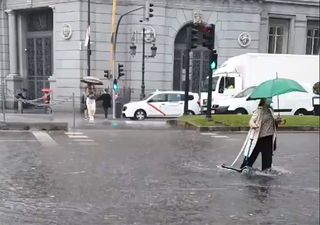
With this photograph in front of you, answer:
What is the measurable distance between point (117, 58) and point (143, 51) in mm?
2324

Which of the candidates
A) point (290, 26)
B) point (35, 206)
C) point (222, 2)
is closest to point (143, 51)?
point (222, 2)

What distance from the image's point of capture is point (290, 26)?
3628cm

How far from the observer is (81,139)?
14.1 meters

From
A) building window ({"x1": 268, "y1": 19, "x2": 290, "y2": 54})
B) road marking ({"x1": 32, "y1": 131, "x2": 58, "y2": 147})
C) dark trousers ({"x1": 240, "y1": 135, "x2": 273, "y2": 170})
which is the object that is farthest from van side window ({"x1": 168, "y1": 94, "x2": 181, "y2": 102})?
dark trousers ({"x1": 240, "y1": 135, "x2": 273, "y2": 170})

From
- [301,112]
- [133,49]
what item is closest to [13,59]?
[133,49]

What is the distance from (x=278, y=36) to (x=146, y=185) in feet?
102

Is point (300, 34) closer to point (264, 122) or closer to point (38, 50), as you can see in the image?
point (38, 50)

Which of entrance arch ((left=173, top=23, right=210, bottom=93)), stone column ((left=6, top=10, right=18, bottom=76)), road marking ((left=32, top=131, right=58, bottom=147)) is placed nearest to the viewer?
road marking ((left=32, top=131, right=58, bottom=147))

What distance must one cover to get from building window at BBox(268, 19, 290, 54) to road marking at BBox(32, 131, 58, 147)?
83.1 feet

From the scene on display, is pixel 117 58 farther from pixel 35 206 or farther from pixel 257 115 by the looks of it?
pixel 35 206

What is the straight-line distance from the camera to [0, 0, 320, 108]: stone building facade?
31797 mm

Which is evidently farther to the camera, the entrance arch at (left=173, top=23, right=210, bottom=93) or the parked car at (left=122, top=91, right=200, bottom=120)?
the entrance arch at (left=173, top=23, right=210, bottom=93)

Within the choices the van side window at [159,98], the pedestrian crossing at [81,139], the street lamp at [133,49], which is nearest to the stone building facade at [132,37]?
the street lamp at [133,49]

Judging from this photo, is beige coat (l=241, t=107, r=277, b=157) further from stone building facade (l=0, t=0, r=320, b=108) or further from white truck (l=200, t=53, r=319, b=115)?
stone building facade (l=0, t=0, r=320, b=108)
